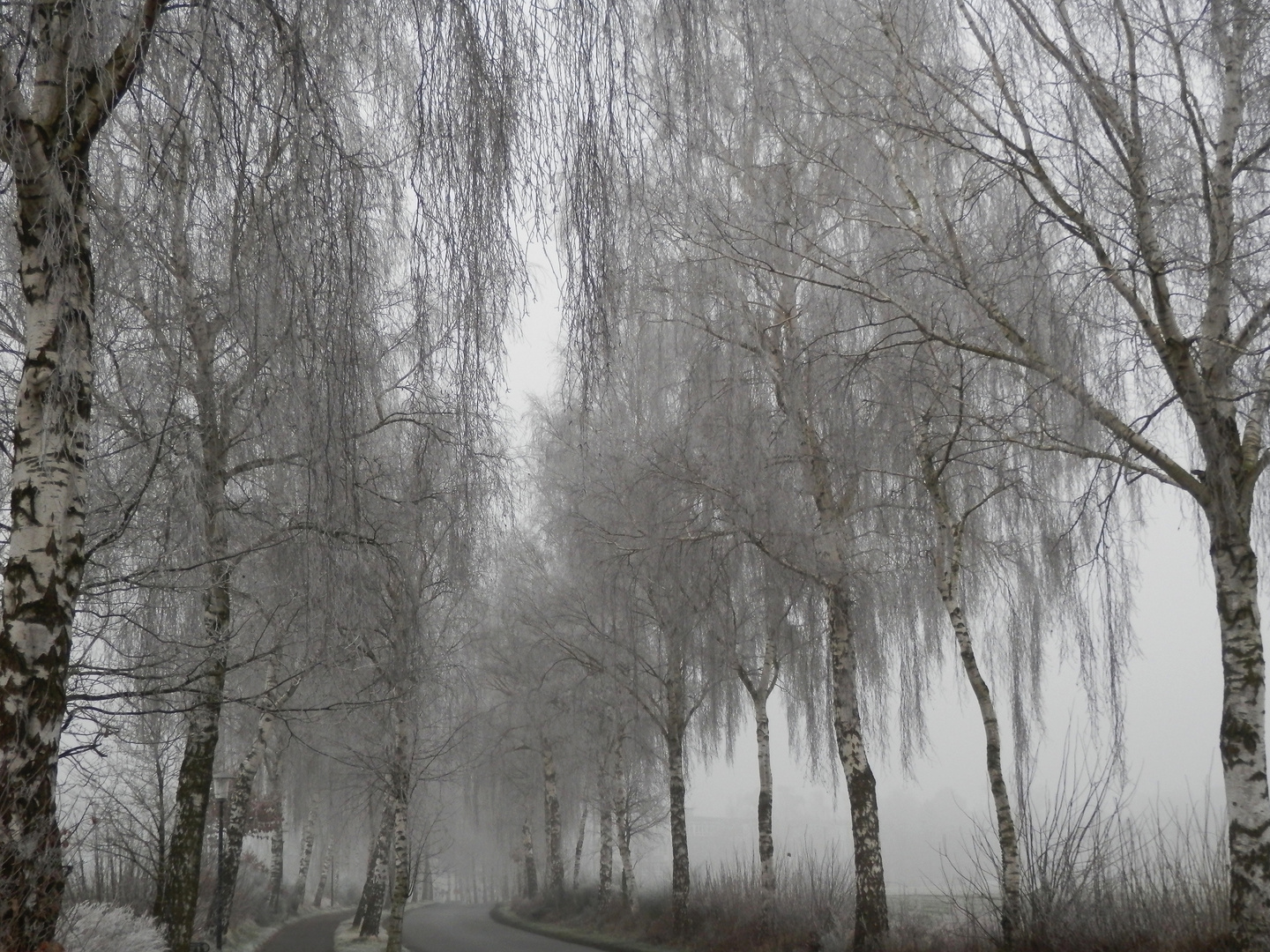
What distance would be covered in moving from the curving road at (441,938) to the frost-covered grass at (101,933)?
9778 millimetres

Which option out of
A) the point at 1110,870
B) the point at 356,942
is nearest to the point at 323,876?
the point at 356,942

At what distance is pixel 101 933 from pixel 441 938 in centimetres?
1525

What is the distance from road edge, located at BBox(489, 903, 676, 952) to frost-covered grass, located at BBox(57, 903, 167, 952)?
8.26 m

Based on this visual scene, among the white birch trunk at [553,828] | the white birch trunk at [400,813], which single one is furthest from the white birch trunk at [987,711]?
the white birch trunk at [553,828]

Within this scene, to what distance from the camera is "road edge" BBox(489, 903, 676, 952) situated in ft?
47.0

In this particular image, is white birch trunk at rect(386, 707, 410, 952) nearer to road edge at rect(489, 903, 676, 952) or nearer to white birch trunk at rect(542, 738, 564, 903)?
road edge at rect(489, 903, 676, 952)

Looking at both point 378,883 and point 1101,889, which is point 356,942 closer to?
point 378,883

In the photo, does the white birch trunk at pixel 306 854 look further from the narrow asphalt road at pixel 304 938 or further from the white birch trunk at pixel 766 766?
the white birch trunk at pixel 766 766

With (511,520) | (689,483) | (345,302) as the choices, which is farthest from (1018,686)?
(345,302)

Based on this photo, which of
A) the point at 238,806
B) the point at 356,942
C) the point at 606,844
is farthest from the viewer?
the point at 606,844

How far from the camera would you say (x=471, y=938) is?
19.5 meters

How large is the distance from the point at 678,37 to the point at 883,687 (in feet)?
35.0

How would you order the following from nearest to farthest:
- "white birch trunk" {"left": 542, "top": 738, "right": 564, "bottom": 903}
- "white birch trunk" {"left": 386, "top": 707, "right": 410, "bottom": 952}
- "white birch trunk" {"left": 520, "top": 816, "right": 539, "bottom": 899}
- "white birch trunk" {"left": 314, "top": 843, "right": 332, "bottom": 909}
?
1. "white birch trunk" {"left": 386, "top": 707, "right": 410, "bottom": 952}
2. "white birch trunk" {"left": 542, "top": 738, "right": 564, "bottom": 903}
3. "white birch trunk" {"left": 520, "top": 816, "right": 539, "bottom": 899}
4. "white birch trunk" {"left": 314, "top": 843, "right": 332, "bottom": 909}

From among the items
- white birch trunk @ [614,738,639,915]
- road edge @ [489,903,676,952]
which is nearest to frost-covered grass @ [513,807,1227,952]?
road edge @ [489,903,676,952]
